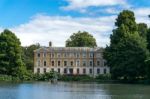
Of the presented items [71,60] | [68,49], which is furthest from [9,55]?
[71,60]

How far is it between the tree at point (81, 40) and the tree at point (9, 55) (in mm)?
40678

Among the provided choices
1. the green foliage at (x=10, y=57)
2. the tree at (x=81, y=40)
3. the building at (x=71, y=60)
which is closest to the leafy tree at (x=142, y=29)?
the building at (x=71, y=60)

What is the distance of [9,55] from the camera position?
264 ft

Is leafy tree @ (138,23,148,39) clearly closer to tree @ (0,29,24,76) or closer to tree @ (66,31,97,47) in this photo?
tree @ (66,31,97,47)

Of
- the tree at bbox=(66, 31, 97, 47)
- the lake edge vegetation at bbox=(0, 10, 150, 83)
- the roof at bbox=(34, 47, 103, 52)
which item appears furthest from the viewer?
the tree at bbox=(66, 31, 97, 47)

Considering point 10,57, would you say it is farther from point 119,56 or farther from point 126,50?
point 126,50

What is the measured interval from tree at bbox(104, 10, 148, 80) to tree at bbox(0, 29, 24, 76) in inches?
652

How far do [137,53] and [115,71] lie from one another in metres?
6.45

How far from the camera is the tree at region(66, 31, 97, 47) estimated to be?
12006 cm

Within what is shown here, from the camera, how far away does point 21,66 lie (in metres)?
80.2

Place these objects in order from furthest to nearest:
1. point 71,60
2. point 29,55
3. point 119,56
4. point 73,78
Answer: point 29,55, point 71,60, point 73,78, point 119,56

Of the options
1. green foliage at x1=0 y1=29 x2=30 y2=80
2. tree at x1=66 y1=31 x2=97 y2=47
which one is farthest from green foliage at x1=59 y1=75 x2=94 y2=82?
tree at x1=66 y1=31 x2=97 y2=47

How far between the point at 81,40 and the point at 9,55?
139 feet

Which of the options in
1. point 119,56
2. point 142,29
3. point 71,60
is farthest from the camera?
point 71,60
